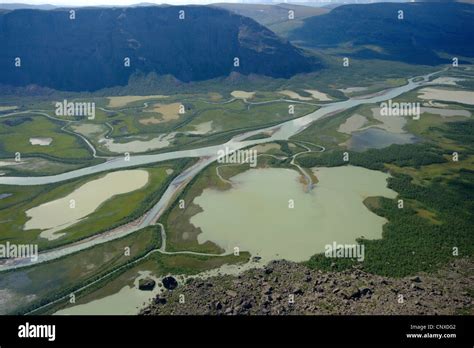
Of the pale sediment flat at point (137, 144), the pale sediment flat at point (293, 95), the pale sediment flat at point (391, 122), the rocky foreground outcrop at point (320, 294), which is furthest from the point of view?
the pale sediment flat at point (293, 95)

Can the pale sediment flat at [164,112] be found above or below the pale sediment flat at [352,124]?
above

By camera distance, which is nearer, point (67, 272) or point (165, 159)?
point (67, 272)

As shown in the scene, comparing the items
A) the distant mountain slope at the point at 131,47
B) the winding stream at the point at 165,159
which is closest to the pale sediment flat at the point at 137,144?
the winding stream at the point at 165,159

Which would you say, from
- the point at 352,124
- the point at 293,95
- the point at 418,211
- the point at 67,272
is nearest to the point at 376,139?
the point at 352,124

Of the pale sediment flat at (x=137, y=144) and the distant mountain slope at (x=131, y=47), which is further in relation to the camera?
the distant mountain slope at (x=131, y=47)

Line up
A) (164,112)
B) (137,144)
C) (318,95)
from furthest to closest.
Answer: (318,95), (164,112), (137,144)

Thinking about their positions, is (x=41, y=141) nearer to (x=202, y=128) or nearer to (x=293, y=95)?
(x=202, y=128)

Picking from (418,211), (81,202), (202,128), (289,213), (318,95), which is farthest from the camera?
(318,95)

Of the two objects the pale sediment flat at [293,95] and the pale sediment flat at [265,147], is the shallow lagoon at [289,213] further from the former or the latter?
the pale sediment flat at [293,95]
